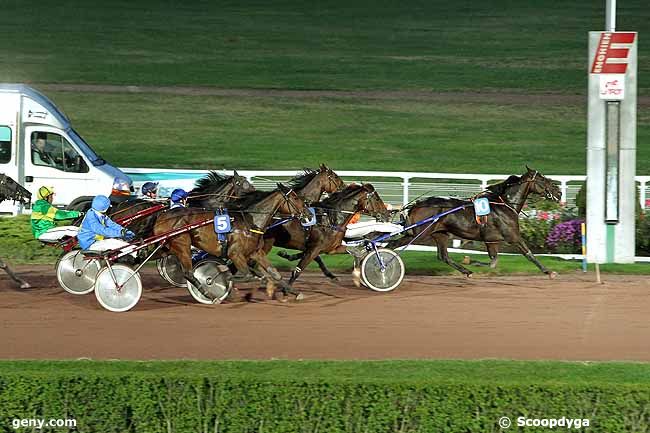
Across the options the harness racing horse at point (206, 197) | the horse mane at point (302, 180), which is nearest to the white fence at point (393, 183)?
the harness racing horse at point (206, 197)

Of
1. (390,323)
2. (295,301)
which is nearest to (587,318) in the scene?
(390,323)

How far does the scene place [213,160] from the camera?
27.3 metres

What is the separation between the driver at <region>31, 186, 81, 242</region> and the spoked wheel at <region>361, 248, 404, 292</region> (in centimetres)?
322

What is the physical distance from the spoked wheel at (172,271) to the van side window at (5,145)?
561 cm

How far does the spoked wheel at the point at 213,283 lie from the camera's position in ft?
43.5

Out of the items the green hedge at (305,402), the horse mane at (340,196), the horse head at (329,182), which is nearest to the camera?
the green hedge at (305,402)

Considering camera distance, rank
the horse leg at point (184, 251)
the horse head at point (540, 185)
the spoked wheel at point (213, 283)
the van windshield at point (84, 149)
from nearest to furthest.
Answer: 1. the horse leg at point (184, 251)
2. the spoked wheel at point (213, 283)
3. the horse head at point (540, 185)
4. the van windshield at point (84, 149)

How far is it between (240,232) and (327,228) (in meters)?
1.30

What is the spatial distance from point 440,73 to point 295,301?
22.4m

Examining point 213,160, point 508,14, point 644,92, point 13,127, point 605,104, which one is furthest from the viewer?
point 508,14

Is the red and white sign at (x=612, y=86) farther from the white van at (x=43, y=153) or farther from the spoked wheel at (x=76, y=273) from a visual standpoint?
the white van at (x=43, y=153)

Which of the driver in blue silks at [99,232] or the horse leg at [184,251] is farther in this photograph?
the horse leg at [184,251]

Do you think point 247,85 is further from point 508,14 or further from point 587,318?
point 587,318

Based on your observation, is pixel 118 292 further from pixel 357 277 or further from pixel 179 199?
pixel 357 277
